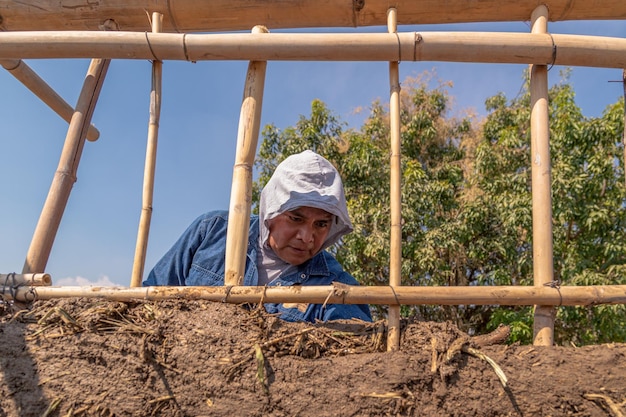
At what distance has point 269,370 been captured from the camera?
1.16m

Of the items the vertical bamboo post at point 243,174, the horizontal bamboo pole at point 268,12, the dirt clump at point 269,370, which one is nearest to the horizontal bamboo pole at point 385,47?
the vertical bamboo post at point 243,174

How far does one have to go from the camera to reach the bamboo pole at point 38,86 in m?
2.20

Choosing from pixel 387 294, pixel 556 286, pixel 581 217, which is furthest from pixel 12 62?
pixel 581 217

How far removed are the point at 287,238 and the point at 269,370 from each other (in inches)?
41.5

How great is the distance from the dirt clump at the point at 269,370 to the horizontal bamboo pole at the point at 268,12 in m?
1.12

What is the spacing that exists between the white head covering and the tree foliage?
15.1 ft

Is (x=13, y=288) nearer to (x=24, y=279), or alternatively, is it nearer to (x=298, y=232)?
(x=24, y=279)

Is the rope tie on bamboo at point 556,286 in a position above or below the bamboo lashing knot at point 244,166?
below

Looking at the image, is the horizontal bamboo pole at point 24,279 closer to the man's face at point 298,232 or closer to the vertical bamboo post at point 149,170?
the vertical bamboo post at point 149,170

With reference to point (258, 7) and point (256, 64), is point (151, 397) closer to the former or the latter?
point (256, 64)

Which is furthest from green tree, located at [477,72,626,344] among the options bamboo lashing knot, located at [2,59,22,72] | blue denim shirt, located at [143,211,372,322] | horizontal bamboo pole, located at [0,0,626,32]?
bamboo lashing knot, located at [2,59,22,72]

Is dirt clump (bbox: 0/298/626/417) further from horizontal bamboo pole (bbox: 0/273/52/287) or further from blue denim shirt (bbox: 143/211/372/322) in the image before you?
blue denim shirt (bbox: 143/211/372/322)

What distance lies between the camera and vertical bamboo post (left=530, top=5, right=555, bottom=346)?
4.22ft

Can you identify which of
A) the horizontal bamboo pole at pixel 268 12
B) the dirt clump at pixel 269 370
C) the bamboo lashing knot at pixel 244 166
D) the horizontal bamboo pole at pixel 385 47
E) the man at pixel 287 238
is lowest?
the dirt clump at pixel 269 370
